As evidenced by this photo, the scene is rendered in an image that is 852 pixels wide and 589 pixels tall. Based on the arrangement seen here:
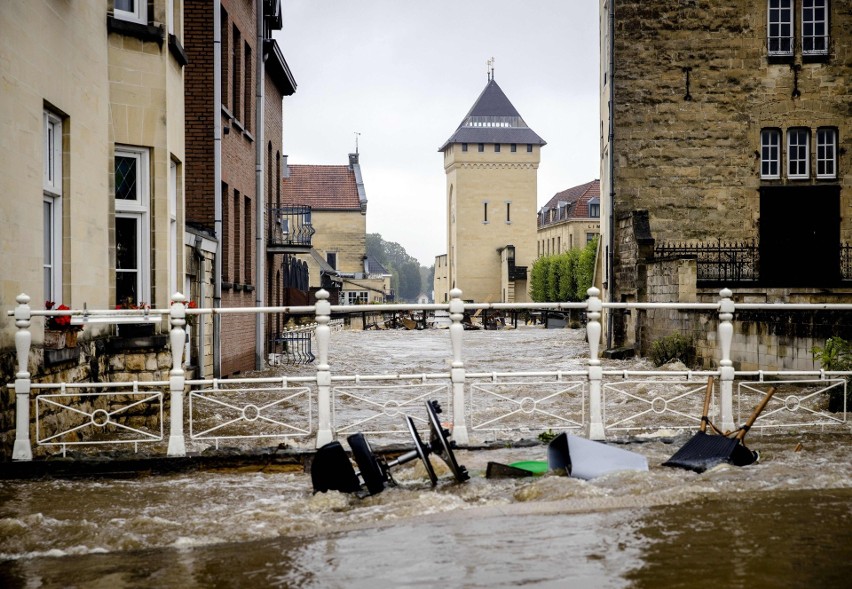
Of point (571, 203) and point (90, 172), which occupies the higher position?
point (571, 203)

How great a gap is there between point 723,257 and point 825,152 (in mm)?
4069

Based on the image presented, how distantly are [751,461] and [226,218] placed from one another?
560 inches

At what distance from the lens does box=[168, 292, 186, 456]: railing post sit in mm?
8992

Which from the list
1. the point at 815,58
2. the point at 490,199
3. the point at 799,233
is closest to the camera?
the point at 815,58

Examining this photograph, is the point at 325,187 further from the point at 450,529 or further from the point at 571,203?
the point at 450,529

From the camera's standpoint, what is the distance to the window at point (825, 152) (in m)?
29.7

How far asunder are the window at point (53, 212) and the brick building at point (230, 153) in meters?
7.76

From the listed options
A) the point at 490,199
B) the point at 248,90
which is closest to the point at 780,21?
the point at 248,90

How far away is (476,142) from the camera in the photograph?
351ft

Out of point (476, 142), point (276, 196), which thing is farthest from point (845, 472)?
point (476, 142)

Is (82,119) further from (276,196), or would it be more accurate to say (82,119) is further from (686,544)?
Result: (276,196)

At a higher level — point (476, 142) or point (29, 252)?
point (476, 142)

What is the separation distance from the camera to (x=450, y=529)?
6.91 metres

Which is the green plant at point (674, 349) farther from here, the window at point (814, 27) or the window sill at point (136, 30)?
the window sill at point (136, 30)
